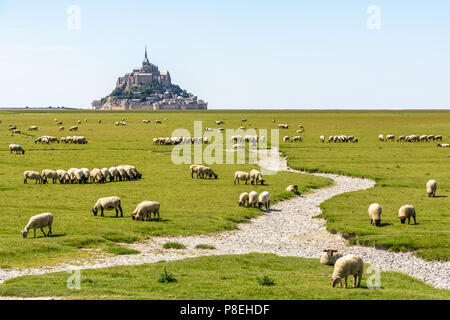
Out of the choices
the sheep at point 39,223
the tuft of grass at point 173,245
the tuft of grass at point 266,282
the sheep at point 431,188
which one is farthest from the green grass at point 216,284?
the sheep at point 431,188

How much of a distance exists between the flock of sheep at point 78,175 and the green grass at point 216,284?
88.4 feet

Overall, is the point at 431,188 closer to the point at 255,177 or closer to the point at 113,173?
the point at 255,177

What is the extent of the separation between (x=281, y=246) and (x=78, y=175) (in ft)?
84.9

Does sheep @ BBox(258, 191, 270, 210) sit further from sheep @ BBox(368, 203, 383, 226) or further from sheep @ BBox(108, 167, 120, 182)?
sheep @ BBox(108, 167, 120, 182)

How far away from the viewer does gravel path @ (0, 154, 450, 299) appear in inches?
933

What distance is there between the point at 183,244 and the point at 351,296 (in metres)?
13.4

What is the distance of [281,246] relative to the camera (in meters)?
29.0

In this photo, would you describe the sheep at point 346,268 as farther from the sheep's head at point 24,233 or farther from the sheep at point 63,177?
the sheep at point 63,177

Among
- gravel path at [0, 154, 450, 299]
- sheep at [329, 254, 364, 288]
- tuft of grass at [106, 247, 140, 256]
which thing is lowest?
gravel path at [0, 154, 450, 299]

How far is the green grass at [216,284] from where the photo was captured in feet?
56.7

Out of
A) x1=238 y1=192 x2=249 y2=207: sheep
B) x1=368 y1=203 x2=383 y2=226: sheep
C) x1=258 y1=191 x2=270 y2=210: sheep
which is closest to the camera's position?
x1=368 y1=203 x2=383 y2=226: sheep

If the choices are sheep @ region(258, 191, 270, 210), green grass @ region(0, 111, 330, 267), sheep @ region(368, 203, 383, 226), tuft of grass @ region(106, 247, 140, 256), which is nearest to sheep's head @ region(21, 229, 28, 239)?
green grass @ region(0, 111, 330, 267)

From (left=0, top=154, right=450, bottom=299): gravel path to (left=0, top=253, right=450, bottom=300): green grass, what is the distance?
5.43 ft
